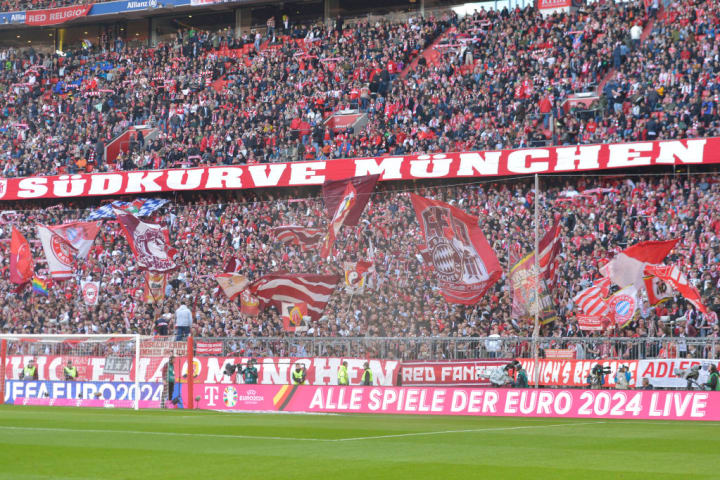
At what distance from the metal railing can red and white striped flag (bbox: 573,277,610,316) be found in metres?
0.76

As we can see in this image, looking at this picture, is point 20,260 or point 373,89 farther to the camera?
point 373,89

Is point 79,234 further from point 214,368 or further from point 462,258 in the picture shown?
point 462,258

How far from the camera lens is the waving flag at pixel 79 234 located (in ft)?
123

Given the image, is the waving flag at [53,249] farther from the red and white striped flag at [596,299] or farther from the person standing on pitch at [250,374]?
the red and white striped flag at [596,299]

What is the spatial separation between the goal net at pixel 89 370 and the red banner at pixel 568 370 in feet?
31.0

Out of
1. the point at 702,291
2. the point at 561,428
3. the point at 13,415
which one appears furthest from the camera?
the point at 702,291

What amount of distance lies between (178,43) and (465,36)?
1667cm

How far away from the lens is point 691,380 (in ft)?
86.1

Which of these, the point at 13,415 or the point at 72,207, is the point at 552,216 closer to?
the point at 13,415

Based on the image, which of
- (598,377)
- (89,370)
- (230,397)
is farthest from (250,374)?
(598,377)

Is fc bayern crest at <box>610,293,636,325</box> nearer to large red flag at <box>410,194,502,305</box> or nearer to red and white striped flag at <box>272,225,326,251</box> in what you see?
large red flag at <box>410,194,502,305</box>

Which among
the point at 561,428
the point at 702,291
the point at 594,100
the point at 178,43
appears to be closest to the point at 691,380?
the point at 702,291

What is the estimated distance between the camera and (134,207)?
41.4m

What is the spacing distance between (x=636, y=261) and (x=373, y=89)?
61.4 feet
